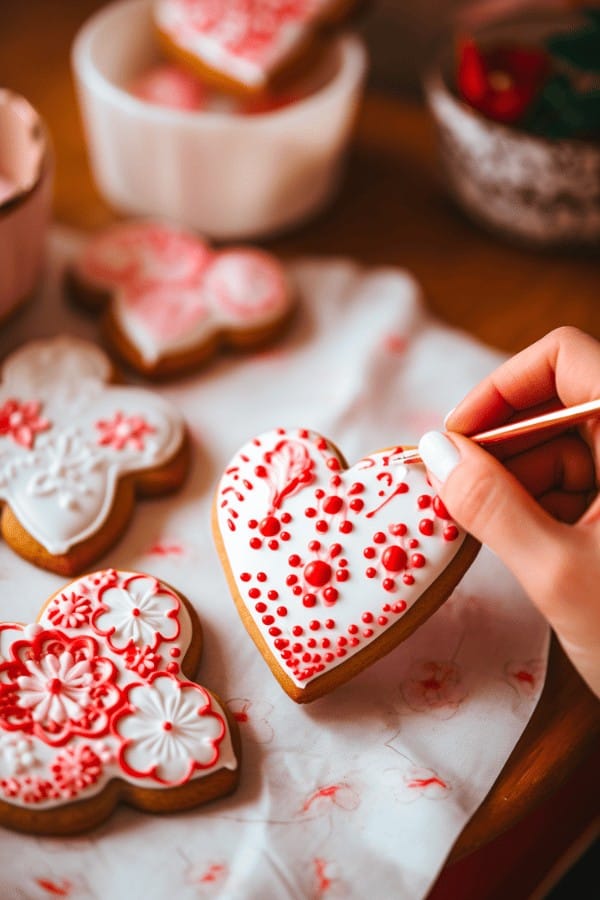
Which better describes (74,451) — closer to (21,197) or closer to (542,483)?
(21,197)

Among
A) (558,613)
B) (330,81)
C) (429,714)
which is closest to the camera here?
(558,613)

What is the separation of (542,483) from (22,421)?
458 millimetres

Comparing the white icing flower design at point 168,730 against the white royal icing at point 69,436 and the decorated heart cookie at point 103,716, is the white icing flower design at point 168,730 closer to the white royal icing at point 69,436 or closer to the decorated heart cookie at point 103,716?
the decorated heart cookie at point 103,716

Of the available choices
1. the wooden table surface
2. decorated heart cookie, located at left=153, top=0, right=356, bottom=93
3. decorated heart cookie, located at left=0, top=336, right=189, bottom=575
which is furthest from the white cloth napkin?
decorated heart cookie, located at left=153, top=0, right=356, bottom=93

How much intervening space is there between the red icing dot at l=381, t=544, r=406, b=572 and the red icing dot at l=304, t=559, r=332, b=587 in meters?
0.04

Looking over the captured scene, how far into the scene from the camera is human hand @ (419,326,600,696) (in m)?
0.58

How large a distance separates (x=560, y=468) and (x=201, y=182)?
0.53 metres

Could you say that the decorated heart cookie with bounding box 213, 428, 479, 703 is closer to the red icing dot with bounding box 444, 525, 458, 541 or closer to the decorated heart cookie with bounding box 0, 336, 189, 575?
the red icing dot with bounding box 444, 525, 458, 541

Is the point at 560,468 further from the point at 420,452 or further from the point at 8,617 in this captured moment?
the point at 8,617

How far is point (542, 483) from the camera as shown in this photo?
72cm

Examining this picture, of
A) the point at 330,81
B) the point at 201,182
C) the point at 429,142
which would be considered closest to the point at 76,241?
the point at 201,182

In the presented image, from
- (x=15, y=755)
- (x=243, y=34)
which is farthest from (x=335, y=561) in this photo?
(x=243, y=34)

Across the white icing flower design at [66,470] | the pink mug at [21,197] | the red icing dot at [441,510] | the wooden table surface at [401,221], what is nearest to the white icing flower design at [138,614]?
the white icing flower design at [66,470]

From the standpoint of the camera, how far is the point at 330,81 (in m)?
1.09
